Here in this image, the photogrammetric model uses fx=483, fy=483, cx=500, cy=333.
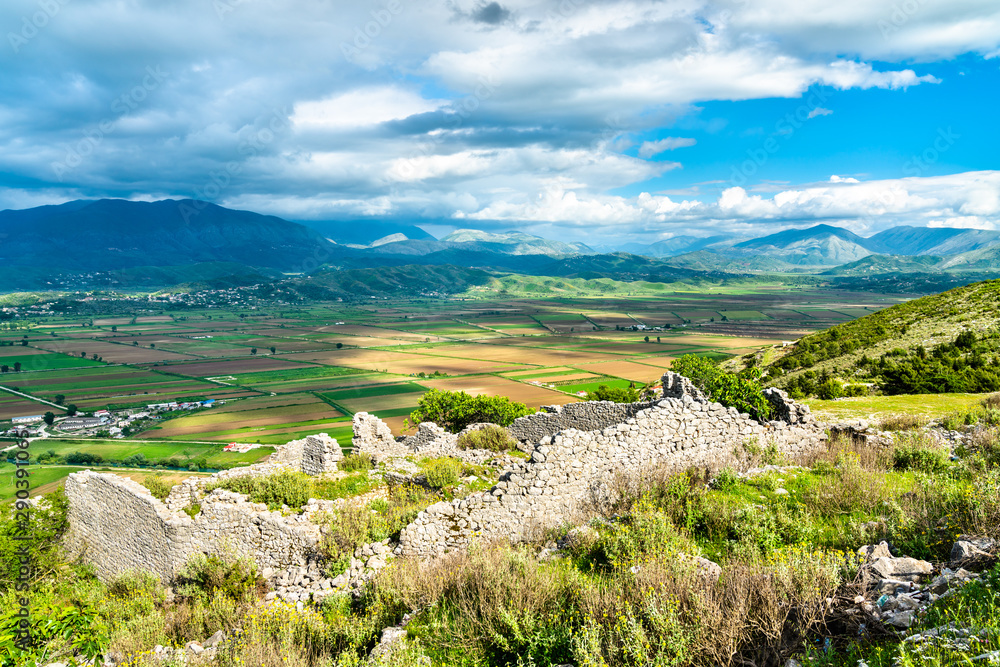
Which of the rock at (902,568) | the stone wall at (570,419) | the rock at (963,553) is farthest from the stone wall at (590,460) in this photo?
the rock at (963,553)

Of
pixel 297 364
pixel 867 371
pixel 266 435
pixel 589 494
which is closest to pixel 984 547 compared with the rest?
pixel 589 494

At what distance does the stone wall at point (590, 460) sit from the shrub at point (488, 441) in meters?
6.53

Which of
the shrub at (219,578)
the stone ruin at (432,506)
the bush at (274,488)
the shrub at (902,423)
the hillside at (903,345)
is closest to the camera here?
the stone ruin at (432,506)

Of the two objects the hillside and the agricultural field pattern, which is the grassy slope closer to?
the hillside

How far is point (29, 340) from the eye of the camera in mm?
111438

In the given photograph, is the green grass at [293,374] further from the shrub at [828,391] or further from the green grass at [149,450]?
the shrub at [828,391]

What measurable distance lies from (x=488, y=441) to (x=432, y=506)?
808cm

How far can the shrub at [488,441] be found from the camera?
18234 millimetres

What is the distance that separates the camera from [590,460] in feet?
38.0

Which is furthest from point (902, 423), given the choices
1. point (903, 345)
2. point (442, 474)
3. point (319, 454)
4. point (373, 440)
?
point (903, 345)

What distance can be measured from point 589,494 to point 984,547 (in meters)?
6.59

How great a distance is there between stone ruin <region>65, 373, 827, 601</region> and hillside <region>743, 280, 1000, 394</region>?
1466 cm

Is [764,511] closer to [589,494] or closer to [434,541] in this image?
[589,494]

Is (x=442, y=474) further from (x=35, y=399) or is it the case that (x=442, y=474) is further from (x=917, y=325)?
(x=35, y=399)
